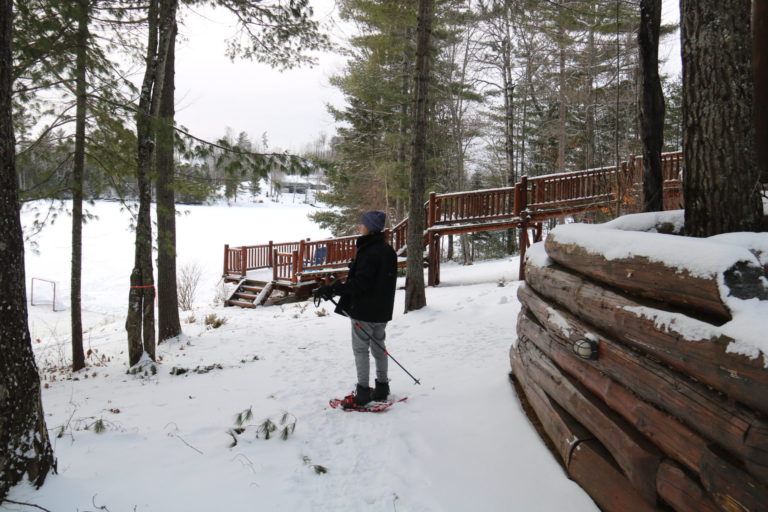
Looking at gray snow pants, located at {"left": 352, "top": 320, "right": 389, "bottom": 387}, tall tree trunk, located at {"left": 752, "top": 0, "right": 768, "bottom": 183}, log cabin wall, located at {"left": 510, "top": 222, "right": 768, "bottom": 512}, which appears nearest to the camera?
log cabin wall, located at {"left": 510, "top": 222, "right": 768, "bottom": 512}

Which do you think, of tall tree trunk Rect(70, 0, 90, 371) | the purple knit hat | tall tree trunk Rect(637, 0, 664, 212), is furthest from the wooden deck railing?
the purple knit hat

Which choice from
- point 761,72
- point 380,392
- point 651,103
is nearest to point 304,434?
point 380,392

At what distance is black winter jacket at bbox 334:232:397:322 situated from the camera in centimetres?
359

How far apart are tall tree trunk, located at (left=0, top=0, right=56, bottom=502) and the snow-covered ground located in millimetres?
151

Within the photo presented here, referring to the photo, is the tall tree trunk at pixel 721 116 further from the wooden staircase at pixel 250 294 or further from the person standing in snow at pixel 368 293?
the wooden staircase at pixel 250 294

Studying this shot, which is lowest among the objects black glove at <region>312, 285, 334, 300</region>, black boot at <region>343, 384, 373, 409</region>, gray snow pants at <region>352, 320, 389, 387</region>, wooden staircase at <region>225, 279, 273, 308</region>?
wooden staircase at <region>225, 279, 273, 308</region>

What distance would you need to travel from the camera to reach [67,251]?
99.1ft

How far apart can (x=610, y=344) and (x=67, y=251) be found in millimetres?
36895

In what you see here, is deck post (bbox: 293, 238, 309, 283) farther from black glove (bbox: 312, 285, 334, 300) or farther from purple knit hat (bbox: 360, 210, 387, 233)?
purple knit hat (bbox: 360, 210, 387, 233)

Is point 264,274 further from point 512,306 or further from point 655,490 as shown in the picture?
point 655,490

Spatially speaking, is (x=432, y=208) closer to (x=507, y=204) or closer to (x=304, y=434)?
(x=507, y=204)

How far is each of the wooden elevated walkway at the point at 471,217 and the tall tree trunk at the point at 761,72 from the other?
144 inches

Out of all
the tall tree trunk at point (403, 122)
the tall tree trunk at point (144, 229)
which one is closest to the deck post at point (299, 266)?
the tall tree trunk at point (403, 122)

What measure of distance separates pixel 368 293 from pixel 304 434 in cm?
123
